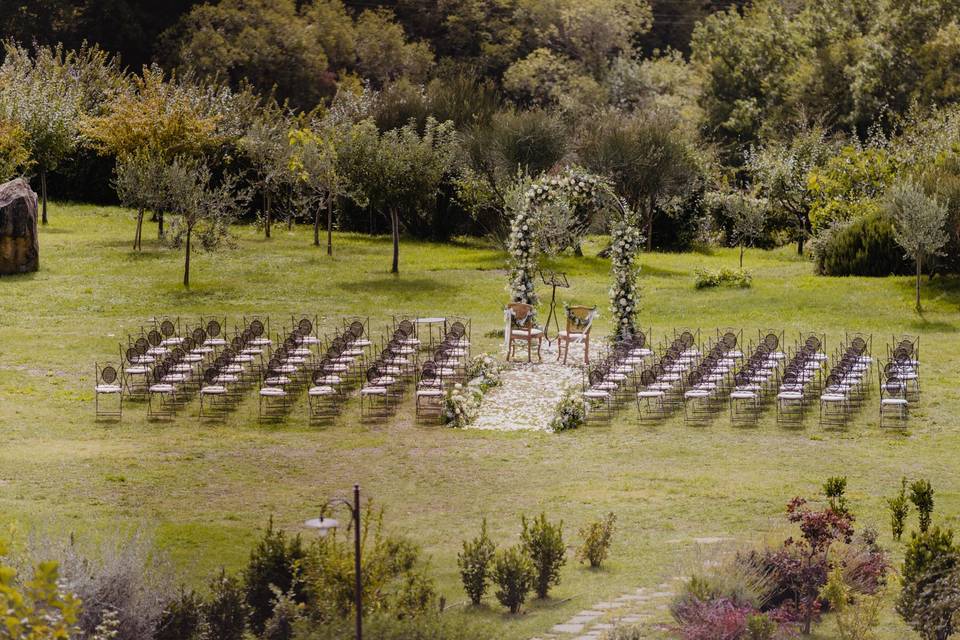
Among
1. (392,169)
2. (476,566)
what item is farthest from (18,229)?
(476,566)

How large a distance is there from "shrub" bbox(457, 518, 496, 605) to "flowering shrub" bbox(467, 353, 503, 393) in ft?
A: 41.4

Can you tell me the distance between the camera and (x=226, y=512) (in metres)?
22.8

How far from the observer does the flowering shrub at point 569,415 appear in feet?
94.7

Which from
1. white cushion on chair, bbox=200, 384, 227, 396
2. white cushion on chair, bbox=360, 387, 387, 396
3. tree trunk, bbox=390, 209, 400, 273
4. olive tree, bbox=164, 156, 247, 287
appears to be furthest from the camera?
tree trunk, bbox=390, 209, 400, 273

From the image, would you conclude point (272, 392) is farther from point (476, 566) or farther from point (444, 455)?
point (476, 566)

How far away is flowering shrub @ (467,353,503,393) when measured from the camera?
31297 millimetres

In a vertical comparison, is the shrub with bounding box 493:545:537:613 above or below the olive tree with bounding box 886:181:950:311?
below

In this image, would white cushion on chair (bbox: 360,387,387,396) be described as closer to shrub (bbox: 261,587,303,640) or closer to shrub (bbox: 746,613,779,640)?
shrub (bbox: 261,587,303,640)

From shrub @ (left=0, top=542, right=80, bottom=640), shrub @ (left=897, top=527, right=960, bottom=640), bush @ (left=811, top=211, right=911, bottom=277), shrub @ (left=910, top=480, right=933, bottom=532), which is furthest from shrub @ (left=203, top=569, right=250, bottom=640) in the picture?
bush @ (left=811, top=211, right=911, bottom=277)

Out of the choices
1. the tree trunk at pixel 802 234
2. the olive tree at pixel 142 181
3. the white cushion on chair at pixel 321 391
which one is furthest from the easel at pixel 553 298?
the tree trunk at pixel 802 234

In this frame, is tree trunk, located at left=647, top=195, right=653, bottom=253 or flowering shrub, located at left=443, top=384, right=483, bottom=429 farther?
tree trunk, located at left=647, top=195, right=653, bottom=253

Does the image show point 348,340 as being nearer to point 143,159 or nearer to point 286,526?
point 286,526

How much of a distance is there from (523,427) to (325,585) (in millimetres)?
12585

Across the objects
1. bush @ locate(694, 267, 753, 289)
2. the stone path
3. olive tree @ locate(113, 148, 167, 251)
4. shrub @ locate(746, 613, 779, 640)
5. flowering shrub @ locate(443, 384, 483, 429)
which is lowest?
A: the stone path
